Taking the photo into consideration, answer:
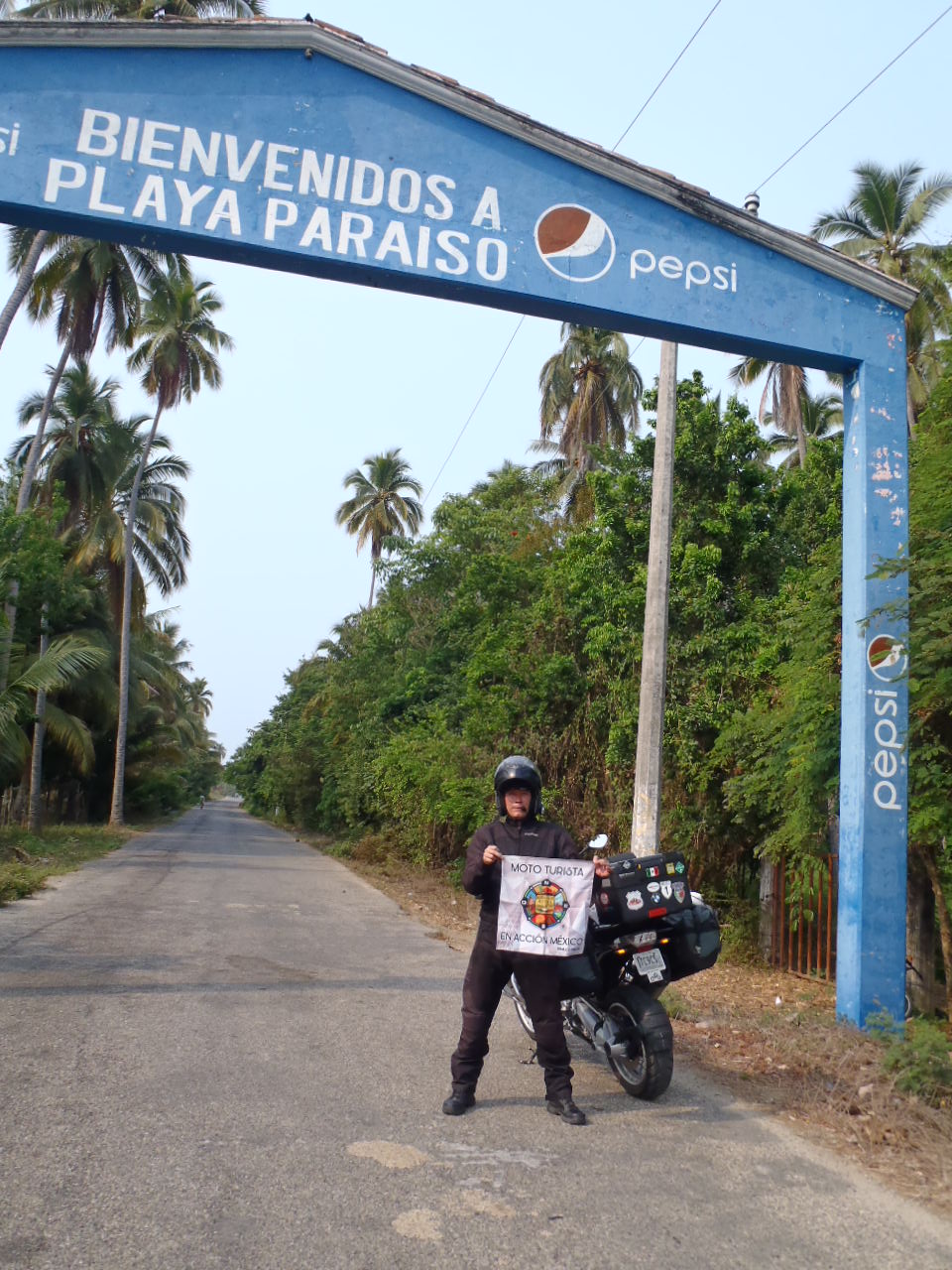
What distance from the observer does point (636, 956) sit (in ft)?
18.1

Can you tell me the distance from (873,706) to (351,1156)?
4583mm

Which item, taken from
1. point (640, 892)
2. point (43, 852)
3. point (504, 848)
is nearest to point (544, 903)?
point (504, 848)

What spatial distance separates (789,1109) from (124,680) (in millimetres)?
34412

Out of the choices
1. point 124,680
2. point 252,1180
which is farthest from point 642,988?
point 124,680

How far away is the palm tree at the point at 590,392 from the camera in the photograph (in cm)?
3106

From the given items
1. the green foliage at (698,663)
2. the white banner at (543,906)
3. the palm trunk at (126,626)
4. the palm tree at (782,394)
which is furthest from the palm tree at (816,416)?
the white banner at (543,906)

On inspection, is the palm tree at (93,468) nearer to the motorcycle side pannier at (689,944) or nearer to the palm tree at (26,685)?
the palm tree at (26,685)

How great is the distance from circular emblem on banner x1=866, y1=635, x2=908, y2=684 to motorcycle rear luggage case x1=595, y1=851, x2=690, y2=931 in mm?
2368

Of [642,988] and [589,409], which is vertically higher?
[589,409]

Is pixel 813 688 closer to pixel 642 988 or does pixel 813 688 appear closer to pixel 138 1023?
pixel 642 988

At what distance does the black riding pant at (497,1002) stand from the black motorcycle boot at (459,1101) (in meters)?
0.02

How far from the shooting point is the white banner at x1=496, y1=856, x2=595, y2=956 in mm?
5047

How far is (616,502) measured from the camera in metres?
14.5

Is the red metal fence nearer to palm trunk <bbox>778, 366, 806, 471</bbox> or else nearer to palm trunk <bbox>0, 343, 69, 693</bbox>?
palm trunk <bbox>0, 343, 69, 693</bbox>
